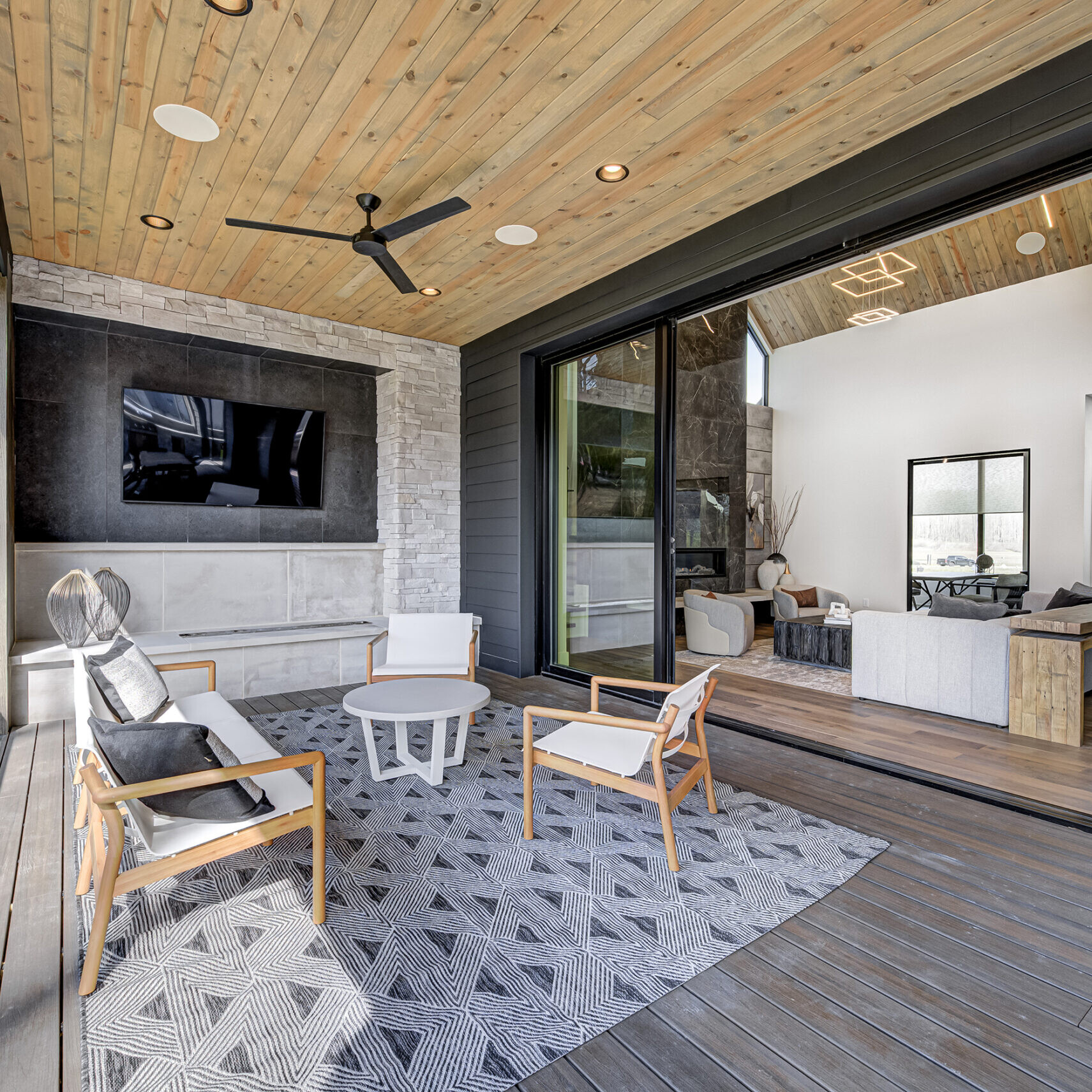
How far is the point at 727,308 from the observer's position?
31.4 feet

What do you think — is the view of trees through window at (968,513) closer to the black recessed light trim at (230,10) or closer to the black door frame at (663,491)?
the black door frame at (663,491)

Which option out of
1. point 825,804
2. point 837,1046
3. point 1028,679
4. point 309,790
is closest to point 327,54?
point 309,790

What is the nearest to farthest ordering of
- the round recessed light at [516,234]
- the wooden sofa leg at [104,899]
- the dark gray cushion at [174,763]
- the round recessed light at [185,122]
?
the wooden sofa leg at [104,899] < the dark gray cushion at [174,763] < the round recessed light at [185,122] < the round recessed light at [516,234]

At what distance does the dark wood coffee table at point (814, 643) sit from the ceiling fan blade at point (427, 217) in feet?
Answer: 15.5

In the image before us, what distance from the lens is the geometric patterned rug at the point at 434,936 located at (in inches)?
62.2

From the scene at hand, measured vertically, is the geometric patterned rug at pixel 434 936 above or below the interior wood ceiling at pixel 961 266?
below

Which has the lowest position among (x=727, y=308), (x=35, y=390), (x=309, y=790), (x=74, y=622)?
(x=309, y=790)

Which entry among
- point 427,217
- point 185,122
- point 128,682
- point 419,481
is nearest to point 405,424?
point 419,481

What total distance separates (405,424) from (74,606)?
287 centimetres

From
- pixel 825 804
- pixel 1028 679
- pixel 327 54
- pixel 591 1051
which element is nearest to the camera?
pixel 591 1051

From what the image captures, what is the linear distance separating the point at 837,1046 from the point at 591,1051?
1.97 ft

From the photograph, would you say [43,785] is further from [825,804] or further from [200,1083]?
[825,804]

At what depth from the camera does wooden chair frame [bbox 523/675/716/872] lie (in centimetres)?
243

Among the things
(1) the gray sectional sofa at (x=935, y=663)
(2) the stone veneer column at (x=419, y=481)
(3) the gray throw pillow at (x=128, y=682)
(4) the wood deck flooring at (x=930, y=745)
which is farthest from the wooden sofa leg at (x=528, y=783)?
(2) the stone veneer column at (x=419, y=481)
